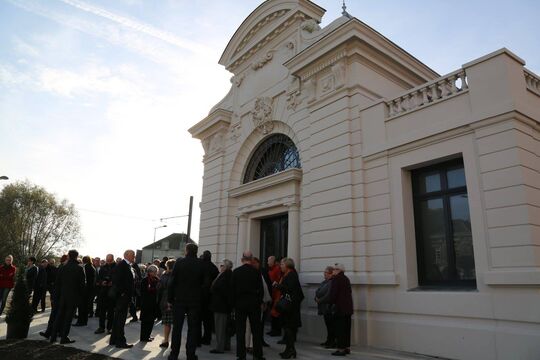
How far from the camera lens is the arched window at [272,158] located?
11060 millimetres

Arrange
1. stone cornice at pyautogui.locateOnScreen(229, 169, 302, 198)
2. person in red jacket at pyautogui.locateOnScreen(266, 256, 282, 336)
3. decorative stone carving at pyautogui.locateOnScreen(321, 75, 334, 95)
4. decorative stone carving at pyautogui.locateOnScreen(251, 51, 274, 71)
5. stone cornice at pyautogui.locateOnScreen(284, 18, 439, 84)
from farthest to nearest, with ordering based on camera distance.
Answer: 1. decorative stone carving at pyautogui.locateOnScreen(251, 51, 274, 71)
2. stone cornice at pyautogui.locateOnScreen(229, 169, 302, 198)
3. decorative stone carving at pyautogui.locateOnScreen(321, 75, 334, 95)
4. stone cornice at pyautogui.locateOnScreen(284, 18, 439, 84)
5. person in red jacket at pyautogui.locateOnScreen(266, 256, 282, 336)

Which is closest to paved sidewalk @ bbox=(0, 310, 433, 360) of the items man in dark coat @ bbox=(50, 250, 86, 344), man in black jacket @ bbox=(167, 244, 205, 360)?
man in dark coat @ bbox=(50, 250, 86, 344)

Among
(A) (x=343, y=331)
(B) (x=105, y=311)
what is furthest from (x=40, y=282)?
(A) (x=343, y=331)

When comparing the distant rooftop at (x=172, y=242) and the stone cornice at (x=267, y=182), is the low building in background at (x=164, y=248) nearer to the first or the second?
the distant rooftop at (x=172, y=242)

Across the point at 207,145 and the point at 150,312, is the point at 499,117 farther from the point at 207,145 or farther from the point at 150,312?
the point at 207,145

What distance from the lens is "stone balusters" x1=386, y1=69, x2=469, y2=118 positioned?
7102mm

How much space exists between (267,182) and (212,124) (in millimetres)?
4129

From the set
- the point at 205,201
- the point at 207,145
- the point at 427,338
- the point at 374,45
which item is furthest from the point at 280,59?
the point at 427,338

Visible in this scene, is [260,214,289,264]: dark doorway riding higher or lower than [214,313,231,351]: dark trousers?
higher

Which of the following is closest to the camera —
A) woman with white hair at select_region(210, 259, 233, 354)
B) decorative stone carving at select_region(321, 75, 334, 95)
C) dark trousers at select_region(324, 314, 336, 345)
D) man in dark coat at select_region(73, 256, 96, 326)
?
woman with white hair at select_region(210, 259, 233, 354)

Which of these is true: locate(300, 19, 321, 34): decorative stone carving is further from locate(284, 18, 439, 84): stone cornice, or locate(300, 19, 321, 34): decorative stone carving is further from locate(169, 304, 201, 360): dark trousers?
locate(169, 304, 201, 360): dark trousers

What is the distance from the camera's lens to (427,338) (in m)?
6.61

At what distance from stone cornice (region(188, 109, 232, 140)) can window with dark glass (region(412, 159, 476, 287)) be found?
7450mm

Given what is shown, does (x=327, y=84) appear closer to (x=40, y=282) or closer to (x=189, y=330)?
(x=189, y=330)
